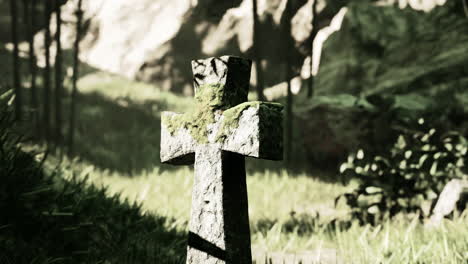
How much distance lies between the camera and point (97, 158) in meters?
9.18

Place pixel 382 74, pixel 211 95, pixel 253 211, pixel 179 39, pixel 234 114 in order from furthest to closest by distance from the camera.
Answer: pixel 179 39 → pixel 382 74 → pixel 253 211 → pixel 211 95 → pixel 234 114

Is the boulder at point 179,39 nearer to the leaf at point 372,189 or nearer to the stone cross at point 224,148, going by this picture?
the leaf at point 372,189

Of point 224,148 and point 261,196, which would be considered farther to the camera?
point 261,196

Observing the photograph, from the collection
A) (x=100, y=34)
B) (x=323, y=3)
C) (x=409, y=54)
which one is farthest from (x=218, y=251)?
(x=100, y=34)

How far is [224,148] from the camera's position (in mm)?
2600

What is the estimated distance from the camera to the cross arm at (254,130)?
2.42 meters

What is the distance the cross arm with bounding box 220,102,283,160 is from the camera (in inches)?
95.4

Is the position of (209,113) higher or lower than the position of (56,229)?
higher

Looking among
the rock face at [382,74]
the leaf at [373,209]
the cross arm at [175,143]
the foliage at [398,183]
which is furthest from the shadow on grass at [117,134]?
the cross arm at [175,143]

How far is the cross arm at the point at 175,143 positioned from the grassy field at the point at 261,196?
1181 millimetres

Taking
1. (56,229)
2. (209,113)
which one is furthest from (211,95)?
(56,229)

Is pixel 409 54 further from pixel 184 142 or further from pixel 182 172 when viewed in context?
pixel 184 142

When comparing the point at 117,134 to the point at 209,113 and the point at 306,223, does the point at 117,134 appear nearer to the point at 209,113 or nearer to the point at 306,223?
the point at 306,223

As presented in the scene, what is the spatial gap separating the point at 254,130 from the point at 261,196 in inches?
151
